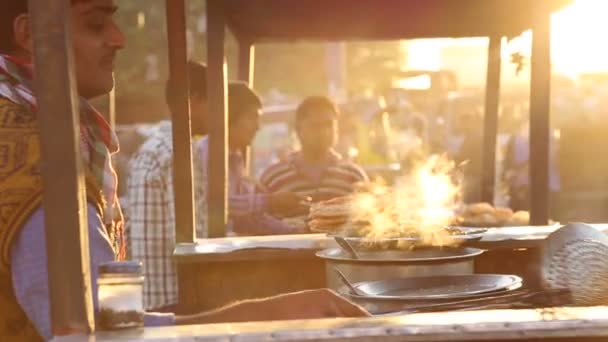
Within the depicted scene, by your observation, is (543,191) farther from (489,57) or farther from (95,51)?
(95,51)

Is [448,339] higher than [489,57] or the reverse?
the reverse

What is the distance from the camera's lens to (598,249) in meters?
2.91

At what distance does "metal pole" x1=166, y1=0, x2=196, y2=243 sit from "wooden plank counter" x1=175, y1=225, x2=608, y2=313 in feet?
0.59

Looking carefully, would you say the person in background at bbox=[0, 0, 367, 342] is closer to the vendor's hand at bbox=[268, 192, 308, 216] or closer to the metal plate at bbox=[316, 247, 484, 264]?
the metal plate at bbox=[316, 247, 484, 264]

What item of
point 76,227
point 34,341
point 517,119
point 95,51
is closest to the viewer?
point 76,227

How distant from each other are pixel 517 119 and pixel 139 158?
61.3 feet

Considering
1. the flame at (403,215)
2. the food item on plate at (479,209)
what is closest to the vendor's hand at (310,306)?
the flame at (403,215)

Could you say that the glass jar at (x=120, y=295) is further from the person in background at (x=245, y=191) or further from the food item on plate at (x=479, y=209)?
the food item on plate at (x=479, y=209)

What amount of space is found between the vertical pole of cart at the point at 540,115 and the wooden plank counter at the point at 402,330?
10.9ft

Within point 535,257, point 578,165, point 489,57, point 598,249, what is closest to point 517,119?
point 578,165

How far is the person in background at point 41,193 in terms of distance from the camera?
7.94 ft

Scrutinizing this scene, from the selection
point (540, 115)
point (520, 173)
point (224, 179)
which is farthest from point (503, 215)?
point (520, 173)

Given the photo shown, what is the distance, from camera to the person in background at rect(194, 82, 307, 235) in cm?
598

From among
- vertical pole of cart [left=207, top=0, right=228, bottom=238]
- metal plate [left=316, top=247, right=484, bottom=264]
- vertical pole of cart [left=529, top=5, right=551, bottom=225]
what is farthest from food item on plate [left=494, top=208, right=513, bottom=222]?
metal plate [left=316, top=247, right=484, bottom=264]
